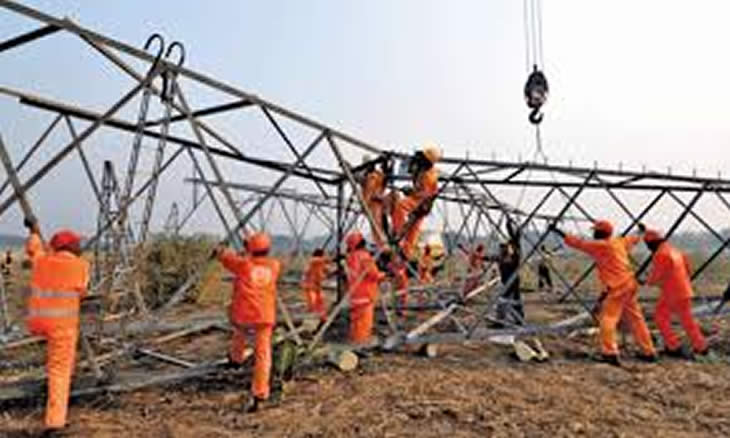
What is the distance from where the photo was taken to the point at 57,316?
268 inches

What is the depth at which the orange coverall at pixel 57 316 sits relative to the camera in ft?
21.9

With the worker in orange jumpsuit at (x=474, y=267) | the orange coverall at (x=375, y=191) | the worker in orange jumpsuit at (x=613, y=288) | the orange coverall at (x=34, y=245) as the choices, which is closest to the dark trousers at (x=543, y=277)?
the worker in orange jumpsuit at (x=474, y=267)

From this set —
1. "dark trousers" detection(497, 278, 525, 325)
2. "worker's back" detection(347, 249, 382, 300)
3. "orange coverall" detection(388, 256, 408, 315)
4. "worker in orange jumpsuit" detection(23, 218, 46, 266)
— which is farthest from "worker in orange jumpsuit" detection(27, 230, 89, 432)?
"dark trousers" detection(497, 278, 525, 325)

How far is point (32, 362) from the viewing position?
10125mm

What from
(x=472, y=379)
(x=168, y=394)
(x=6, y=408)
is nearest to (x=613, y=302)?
(x=472, y=379)

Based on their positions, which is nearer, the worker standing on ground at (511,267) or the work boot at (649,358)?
the work boot at (649,358)

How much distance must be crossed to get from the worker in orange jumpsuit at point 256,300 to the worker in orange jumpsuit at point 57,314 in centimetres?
158

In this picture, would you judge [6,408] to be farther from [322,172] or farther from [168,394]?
[322,172]

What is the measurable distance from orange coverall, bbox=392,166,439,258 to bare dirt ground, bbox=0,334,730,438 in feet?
9.24

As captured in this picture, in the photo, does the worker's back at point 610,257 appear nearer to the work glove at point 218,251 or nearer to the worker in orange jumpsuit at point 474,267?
the work glove at point 218,251

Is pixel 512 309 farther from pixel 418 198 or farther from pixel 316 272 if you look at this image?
pixel 316 272

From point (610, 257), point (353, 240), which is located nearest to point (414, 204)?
point (353, 240)

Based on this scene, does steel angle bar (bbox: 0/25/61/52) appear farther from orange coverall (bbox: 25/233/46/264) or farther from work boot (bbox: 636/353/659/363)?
work boot (bbox: 636/353/659/363)

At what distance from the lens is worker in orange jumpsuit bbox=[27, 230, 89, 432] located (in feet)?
21.9
